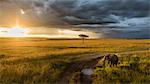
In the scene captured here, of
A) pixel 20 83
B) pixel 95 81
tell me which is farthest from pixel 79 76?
pixel 20 83

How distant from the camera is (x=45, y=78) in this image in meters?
16.2

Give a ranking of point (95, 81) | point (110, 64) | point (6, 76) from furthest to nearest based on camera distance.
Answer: point (110, 64)
point (6, 76)
point (95, 81)

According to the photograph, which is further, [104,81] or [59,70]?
[59,70]

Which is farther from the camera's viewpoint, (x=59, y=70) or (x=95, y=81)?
(x=59, y=70)

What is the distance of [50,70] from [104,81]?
352 cm

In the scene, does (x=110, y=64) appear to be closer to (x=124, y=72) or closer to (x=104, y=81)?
(x=124, y=72)

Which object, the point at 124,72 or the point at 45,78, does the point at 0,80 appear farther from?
the point at 124,72

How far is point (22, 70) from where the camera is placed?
17.3 metres

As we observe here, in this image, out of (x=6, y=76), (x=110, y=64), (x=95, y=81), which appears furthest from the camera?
(x=110, y=64)

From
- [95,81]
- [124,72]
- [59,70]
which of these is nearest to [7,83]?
[59,70]

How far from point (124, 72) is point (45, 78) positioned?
4.54 metres

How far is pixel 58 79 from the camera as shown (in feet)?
52.7

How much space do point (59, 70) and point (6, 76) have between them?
306 centimetres

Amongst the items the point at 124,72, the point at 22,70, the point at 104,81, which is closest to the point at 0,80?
the point at 22,70
